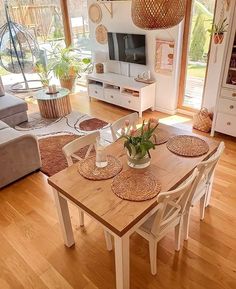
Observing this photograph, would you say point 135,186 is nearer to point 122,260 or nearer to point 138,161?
point 138,161

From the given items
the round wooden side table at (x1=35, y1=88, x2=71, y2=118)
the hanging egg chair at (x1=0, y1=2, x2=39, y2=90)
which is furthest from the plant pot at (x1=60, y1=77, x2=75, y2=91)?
the round wooden side table at (x1=35, y1=88, x2=71, y2=118)

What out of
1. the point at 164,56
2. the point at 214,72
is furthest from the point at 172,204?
the point at 164,56

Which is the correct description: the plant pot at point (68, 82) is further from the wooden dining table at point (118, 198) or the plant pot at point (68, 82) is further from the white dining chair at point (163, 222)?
the white dining chair at point (163, 222)

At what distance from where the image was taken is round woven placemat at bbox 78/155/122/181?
1.66 metres

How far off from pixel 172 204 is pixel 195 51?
291 centimetres

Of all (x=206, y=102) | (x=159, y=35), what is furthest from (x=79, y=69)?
(x=206, y=102)

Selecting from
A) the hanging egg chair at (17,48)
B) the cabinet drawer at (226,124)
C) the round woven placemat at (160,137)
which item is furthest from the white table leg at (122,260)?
the hanging egg chair at (17,48)

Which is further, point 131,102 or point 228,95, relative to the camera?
point 131,102

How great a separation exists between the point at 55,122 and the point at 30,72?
225 cm

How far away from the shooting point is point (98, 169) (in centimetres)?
173

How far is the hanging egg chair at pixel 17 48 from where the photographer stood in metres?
5.16

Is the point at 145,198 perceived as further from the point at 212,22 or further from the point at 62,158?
the point at 212,22

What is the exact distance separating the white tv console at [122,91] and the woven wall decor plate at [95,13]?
100cm

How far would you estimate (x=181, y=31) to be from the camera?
366cm
